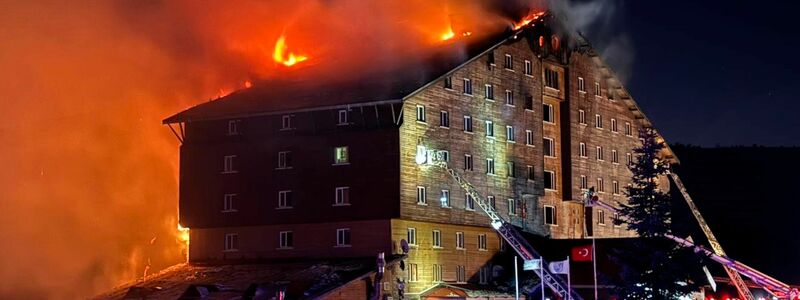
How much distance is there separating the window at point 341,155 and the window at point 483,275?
1221 cm

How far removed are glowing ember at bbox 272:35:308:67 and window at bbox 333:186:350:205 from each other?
69.9 ft

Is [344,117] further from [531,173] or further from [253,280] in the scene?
[531,173]

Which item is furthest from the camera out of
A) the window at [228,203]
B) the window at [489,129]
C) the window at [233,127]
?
the window at [489,129]

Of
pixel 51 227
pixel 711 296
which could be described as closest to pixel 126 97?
pixel 51 227

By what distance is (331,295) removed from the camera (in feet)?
209

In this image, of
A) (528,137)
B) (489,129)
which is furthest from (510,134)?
(489,129)

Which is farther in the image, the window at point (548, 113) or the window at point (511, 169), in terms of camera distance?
the window at point (548, 113)

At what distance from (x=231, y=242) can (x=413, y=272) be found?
1277 cm

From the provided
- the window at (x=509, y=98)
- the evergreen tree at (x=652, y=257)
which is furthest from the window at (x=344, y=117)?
the evergreen tree at (x=652, y=257)

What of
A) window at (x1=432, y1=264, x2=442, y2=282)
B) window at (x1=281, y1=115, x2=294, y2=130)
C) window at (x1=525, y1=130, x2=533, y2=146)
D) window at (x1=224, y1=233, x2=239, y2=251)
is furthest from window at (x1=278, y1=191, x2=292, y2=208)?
window at (x1=525, y1=130, x2=533, y2=146)

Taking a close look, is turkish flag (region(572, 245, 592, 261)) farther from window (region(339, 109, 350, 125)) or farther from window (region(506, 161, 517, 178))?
window (region(339, 109, 350, 125))

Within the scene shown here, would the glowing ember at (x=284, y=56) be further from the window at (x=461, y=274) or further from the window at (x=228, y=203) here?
the window at (x=461, y=274)

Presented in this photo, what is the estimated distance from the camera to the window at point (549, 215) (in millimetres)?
84225

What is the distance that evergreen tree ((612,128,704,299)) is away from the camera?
67375 millimetres
